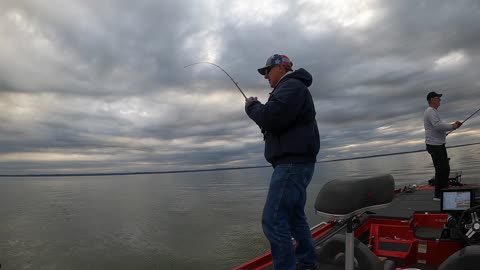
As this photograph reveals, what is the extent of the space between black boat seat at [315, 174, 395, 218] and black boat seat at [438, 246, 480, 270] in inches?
43.3

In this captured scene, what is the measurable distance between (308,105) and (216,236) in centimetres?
1381

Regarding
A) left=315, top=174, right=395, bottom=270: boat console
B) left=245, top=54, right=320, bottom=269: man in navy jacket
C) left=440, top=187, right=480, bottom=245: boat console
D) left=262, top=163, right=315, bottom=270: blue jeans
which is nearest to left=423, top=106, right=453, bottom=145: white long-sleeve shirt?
left=440, top=187, right=480, bottom=245: boat console

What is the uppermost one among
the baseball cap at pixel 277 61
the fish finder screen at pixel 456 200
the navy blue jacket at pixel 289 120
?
the baseball cap at pixel 277 61

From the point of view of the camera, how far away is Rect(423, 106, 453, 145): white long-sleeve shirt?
6.32 meters

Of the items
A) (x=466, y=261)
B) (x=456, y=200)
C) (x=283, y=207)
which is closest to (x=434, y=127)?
(x=456, y=200)

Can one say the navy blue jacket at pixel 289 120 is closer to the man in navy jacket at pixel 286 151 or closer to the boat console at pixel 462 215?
the man in navy jacket at pixel 286 151

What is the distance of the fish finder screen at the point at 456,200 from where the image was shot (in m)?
3.80

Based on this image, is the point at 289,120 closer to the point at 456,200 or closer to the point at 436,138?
the point at 456,200

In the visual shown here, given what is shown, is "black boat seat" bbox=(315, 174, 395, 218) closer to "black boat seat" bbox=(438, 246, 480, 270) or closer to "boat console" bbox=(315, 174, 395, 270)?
"boat console" bbox=(315, 174, 395, 270)

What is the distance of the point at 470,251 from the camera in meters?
2.45

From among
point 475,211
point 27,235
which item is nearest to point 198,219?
point 27,235

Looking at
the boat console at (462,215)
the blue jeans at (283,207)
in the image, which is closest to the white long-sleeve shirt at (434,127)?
the boat console at (462,215)

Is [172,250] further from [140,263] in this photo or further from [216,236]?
[216,236]

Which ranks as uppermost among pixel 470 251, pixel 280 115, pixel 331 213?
pixel 280 115
